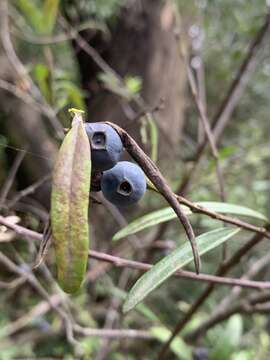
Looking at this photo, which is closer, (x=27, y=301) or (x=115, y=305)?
(x=115, y=305)

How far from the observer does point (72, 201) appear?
36cm

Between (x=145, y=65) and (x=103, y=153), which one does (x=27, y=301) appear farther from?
(x=103, y=153)

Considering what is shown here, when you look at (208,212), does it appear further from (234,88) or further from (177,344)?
(177,344)

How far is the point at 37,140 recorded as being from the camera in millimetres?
2176

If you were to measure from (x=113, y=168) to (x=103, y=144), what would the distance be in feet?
0.18

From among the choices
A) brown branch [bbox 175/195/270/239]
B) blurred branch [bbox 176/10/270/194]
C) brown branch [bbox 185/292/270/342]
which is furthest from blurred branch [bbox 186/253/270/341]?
brown branch [bbox 175/195/270/239]

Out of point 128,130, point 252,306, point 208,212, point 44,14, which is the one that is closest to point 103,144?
point 208,212

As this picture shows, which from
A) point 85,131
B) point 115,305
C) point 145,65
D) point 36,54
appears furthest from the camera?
point 36,54

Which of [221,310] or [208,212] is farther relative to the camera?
[221,310]

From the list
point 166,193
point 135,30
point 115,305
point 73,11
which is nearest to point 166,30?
point 135,30

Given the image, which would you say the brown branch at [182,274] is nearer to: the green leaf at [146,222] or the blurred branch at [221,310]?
the green leaf at [146,222]

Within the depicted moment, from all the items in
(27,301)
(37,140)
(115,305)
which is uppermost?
(37,140)

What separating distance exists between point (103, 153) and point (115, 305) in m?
1.45

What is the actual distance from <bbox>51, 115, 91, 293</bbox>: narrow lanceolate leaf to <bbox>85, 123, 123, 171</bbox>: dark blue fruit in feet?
0.04
